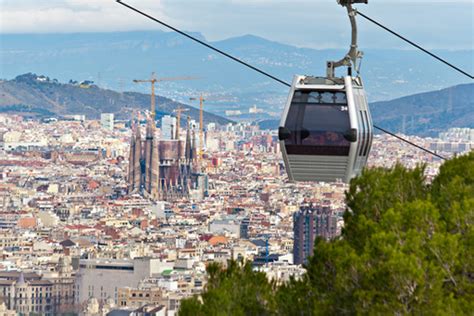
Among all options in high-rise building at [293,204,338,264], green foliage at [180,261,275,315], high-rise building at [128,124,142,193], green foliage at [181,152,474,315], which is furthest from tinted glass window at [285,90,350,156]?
high-rise building at [128,124,142,193]

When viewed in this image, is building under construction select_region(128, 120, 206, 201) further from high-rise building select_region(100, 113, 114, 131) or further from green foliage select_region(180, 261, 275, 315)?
green foliage select_region(180, 261, 275, 315)

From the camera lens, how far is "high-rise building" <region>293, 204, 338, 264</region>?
66.6 m

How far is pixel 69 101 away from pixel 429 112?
33.4 meters

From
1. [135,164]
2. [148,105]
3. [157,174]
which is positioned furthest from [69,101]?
[157,174]

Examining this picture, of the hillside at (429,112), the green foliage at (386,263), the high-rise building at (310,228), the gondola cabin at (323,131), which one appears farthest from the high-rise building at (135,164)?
the gondola cabin at (323,131)

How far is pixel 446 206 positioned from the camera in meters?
9.27

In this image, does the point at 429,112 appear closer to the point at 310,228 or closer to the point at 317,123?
the point at 310,228

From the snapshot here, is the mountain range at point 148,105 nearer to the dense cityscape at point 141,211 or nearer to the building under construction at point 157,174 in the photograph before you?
the dense cityscape at point 141,211

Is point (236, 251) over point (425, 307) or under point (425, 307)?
under

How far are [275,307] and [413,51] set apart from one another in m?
165

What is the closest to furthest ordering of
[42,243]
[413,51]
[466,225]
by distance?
[466,225] → [42,243] → [413,51]

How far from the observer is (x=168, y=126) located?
135750mm

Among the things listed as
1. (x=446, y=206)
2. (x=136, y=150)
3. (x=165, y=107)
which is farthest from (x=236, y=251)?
(x=165, y=107)

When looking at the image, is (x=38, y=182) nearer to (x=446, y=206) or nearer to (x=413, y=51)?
(x=413, y=51)
